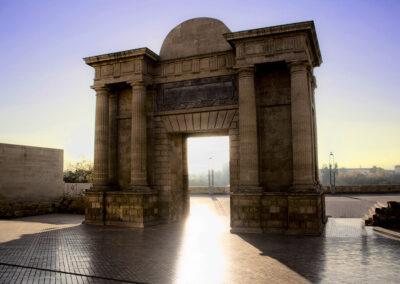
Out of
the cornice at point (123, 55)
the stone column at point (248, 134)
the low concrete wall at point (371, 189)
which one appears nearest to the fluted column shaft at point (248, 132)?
the stone column at point (248, 134)

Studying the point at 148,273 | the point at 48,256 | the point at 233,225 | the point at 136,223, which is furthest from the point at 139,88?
the point at 148,273

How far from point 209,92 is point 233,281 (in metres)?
10.3

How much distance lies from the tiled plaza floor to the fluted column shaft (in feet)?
7.50

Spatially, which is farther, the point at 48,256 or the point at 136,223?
the point at 136,223

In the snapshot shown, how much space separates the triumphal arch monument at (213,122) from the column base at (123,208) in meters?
0.05

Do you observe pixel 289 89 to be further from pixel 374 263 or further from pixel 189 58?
pixel 374 263

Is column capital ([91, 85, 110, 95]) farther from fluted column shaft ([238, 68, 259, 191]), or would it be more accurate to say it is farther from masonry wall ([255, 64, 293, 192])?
masonry wall ([255, 64, 293, 192])

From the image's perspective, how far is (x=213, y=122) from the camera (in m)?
16.0

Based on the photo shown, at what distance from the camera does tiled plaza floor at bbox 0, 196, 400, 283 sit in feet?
24.9

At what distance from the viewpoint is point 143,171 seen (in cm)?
Result: 1667

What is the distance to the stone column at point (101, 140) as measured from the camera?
17422 millimetres

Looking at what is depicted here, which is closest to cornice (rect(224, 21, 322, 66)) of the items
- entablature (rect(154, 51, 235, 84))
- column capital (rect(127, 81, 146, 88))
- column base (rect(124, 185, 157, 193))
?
entablature (rect(154, 51, 235, 84))

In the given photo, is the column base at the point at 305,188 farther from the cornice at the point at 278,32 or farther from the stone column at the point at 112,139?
Result: the stone column at the point at 112,139

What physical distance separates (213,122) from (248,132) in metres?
2.07
